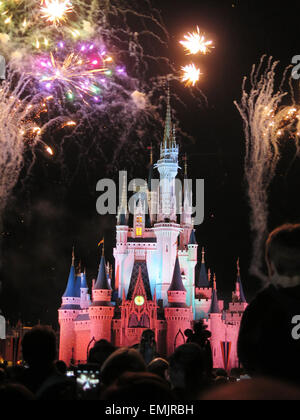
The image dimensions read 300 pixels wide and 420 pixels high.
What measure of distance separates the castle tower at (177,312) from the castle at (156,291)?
10cm

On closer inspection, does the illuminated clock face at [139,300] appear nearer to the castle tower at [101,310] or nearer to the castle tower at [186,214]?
the castle tower at [101,310]

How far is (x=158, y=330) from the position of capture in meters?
60.5

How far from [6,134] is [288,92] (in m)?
13.6

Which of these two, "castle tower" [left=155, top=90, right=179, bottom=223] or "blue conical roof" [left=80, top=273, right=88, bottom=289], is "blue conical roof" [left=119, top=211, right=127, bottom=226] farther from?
"blue conical roof" [left=80, top=273, right=88, bottom=289]

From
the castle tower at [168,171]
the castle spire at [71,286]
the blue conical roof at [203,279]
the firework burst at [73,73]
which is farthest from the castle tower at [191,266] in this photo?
the firework burst at [73,73]

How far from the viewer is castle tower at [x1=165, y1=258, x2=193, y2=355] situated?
59812mm

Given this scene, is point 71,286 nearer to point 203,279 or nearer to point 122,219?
point 122,219

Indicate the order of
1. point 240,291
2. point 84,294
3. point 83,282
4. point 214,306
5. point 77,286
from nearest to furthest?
point 214,306 → point 77,286 → point 84,294 → point 83,282 → point 240,291

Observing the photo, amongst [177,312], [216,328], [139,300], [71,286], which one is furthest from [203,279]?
[71,286]

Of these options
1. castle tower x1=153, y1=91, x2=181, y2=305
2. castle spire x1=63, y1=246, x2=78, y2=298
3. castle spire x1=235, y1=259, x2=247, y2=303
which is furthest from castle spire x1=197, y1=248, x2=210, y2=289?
castle spire x1=63, y1=246, x2=78, y2=298

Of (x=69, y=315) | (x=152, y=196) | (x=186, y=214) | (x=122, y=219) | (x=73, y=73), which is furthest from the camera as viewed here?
(x=186, y=214)

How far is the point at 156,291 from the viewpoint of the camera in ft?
210

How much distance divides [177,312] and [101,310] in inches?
290
